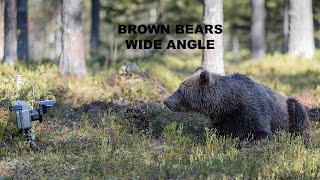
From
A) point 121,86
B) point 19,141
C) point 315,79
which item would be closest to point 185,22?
point 315,79

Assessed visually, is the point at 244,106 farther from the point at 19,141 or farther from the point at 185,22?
the point at 185,22

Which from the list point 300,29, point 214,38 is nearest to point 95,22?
point 300,29

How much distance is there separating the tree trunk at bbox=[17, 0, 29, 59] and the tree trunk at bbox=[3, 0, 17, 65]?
2.49m

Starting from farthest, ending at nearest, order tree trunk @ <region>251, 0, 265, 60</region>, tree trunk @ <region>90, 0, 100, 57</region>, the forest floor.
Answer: tree trunk @ <region>90, 0, 100, 57</region> < tree trunk @ <region>251, 0, 265, 60</region> < the forest floor

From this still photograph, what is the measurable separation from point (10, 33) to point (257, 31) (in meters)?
11.7

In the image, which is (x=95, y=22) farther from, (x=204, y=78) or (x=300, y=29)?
(x=204, y=78)

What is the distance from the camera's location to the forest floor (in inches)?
286

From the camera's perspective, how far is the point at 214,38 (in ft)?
52.3

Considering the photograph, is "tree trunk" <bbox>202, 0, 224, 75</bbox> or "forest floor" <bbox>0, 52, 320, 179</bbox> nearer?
"forest floor" <bbox>0, 52, 320, 179</bbox>

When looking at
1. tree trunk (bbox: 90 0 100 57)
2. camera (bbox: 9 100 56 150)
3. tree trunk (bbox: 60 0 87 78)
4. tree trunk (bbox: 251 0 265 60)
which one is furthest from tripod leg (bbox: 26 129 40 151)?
tree trunk (bbox: 90 0 100 57)

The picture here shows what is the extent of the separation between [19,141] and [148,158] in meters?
2.45

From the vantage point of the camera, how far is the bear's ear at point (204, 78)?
8874 millimetres

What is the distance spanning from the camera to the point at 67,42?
16.1m

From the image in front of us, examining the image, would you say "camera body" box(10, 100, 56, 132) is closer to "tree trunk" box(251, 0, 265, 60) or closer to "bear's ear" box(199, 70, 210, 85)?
"bear's ear" box(199, 70, 210, 85)
